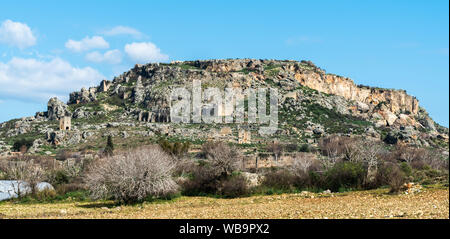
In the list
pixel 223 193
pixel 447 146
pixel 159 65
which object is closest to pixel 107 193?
pixel 223 193

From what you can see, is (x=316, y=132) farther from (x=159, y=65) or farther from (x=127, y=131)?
(x=159, y=65)

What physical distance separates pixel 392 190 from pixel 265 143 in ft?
155

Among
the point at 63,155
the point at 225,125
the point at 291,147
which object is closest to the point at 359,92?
the point at 225,125

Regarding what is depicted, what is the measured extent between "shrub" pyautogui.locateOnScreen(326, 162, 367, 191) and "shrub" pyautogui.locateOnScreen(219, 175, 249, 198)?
226 inches

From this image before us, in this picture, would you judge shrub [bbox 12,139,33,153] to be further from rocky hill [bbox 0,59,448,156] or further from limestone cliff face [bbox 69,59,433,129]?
limestone cliff face [bbox 69,59,433,129]

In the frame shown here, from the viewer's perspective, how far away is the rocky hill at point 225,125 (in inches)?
2795

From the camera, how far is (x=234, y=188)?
27.0 metres

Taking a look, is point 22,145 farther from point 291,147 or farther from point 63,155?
point 291,147

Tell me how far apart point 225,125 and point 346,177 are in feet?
174

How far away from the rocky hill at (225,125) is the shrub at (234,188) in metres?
32.4

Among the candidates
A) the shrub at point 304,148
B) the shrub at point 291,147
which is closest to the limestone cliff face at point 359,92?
the shrub at point 291,147

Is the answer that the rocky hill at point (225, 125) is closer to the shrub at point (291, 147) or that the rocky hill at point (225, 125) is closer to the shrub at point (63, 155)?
the shrub at point (63, 155)

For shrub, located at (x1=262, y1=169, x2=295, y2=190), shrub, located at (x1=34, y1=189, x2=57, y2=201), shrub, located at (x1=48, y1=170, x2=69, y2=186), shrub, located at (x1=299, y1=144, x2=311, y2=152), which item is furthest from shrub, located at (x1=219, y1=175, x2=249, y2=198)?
shrub, located at (x1=299, y1=144, x2=311, y2=152)

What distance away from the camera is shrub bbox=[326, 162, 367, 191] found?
1109 inches
